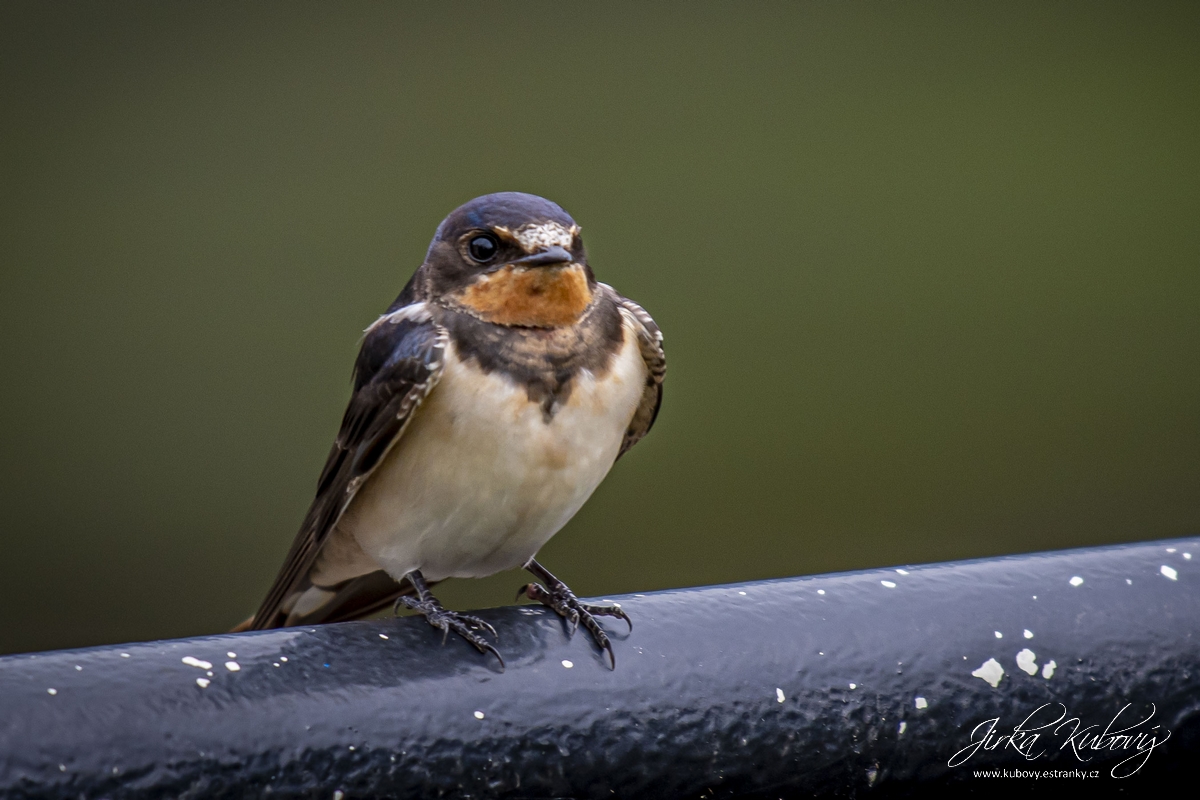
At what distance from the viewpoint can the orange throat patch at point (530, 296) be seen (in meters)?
1.37

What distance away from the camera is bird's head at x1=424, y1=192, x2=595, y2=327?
53.6 inches

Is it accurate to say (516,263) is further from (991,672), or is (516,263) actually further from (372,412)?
(991,672)

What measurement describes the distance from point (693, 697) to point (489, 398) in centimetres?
51

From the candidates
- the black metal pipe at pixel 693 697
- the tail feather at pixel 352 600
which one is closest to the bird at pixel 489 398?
the tail feather at pixel 352 600

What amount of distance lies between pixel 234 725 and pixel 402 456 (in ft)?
2.17

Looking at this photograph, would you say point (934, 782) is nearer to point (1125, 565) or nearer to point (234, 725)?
point (1125, 565)

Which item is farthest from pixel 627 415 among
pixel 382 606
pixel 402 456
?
pixel 382 606

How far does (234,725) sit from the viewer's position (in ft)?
2.57

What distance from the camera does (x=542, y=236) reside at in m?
1.35

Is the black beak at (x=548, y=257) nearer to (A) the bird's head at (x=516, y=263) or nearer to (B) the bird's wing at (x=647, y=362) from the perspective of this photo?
(A) the bird's head at (x=516, y=263)

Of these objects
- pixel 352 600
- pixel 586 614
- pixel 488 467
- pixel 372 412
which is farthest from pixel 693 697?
pixel 352 600

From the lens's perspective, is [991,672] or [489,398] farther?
[489,398]

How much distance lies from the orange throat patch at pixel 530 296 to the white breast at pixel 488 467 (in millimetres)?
58
